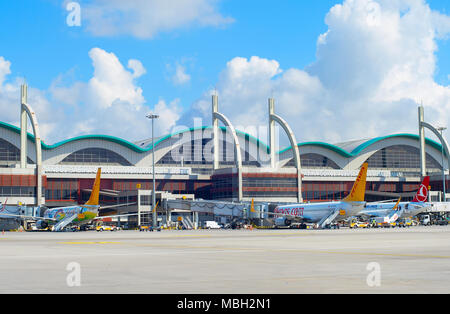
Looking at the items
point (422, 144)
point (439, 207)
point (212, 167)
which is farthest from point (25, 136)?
point (422, 144)

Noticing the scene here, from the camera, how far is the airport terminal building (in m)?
128

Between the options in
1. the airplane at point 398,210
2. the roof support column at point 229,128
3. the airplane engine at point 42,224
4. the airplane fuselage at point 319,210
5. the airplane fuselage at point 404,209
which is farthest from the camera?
the roof support column at point 229,128

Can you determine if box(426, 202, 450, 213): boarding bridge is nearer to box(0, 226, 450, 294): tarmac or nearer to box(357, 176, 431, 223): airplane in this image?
box(357, 176, 431, 223): airplane

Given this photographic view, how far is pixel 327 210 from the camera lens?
85.9 meters

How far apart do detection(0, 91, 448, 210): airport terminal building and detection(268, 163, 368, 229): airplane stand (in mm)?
34401

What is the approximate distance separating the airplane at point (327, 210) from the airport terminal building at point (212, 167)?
34401mm

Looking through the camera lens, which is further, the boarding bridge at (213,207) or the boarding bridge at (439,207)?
the boarding bridge at (439,207)

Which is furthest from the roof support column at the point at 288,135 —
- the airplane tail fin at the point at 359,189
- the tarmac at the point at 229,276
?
the tarmac at the point at 229,276

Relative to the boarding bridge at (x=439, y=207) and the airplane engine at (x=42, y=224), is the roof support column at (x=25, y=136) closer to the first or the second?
the airplane engine at (x=42, y=224)

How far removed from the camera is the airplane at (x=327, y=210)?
263 feet

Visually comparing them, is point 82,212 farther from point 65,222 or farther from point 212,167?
point 212,167

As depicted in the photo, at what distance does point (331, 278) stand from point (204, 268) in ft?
17.7
